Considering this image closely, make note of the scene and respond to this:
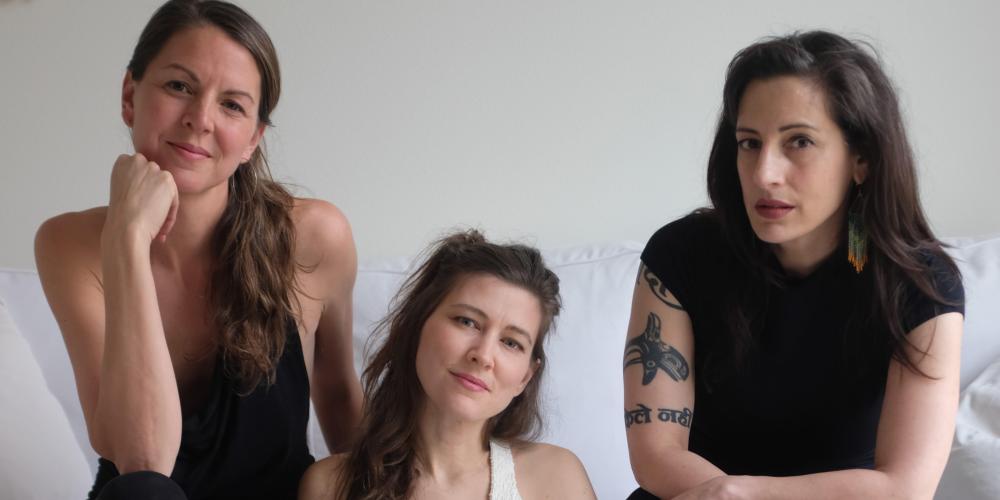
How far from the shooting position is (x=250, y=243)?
169 cm

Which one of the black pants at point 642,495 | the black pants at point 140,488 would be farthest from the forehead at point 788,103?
the black pants at point 140,488

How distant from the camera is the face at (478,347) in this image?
1.60 meters

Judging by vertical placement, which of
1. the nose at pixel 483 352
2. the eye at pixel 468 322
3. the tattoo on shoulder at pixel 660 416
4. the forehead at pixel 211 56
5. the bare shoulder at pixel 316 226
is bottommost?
the tattoo on shoulder at pixel 660 416

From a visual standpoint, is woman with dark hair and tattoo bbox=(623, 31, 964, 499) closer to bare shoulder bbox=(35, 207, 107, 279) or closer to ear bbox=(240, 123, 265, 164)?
ear bbox=(240, 123, 265, 164)

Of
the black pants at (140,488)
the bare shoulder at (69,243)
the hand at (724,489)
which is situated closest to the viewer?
the black pants at (140,488)

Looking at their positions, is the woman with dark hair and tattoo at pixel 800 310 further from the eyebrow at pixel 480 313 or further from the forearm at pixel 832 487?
the eyebrow at pixel 480 313

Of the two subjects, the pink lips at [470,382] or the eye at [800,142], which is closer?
the eye at [800,142]

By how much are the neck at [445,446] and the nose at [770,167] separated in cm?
55

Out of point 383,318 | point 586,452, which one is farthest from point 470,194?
point 586,452

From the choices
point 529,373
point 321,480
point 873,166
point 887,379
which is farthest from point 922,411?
point 321,480

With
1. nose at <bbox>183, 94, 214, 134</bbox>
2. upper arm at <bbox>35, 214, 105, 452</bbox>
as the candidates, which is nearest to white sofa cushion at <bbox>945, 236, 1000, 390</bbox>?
nose at <bbox>183, 94, 214, 134</bbox>

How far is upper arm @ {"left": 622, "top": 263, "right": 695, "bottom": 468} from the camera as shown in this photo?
5.23ft

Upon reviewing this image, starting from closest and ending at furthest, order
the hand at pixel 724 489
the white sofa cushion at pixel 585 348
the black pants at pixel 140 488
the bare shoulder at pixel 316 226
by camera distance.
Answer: the black pants at pixel 140 488
the hand at pixel 724 489
the bare shoulder at pixel 316 226
the white sofa cushion at pixel 585 348

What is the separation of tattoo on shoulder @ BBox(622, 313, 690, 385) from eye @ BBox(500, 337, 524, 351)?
6.1 inches
